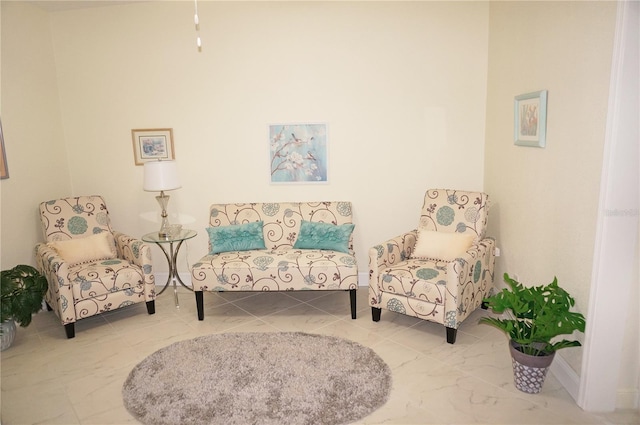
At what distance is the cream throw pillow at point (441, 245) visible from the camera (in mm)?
3756

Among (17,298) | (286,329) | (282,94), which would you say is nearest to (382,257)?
(286,329)

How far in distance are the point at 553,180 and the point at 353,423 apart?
2009mm

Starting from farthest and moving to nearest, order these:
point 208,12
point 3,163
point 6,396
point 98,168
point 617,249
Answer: point 98,168, point 208,12, point 3,163, point 6,396, point 617,249

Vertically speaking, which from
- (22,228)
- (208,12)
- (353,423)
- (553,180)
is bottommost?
(353,423)

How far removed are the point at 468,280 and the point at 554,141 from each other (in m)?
1.16

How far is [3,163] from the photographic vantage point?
3801 mm

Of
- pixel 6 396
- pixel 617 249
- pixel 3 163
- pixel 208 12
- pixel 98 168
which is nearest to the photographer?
pixel 617 249

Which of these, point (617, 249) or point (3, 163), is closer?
point (617, 249)

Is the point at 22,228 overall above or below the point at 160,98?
below

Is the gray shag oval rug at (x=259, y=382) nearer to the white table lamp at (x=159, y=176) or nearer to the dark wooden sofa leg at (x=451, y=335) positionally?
the dark wooden sofa leg at (x=451, y=335)

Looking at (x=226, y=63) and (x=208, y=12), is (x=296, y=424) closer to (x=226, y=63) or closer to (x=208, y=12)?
(x=226, y=63)

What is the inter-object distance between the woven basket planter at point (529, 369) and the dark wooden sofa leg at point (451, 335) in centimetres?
62

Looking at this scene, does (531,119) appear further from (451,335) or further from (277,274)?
(277,274)

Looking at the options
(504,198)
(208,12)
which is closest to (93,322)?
(208,12)
